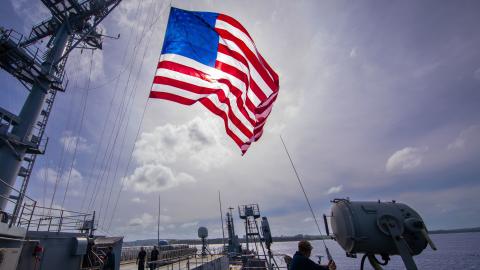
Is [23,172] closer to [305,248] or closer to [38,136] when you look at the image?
[38,136]

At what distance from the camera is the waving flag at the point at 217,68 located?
7383 millimetres

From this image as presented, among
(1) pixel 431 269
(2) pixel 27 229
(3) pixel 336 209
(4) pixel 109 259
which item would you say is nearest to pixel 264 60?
(3) pixel 336 209

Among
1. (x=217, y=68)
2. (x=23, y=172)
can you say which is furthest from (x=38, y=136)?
(x=217, y=68)

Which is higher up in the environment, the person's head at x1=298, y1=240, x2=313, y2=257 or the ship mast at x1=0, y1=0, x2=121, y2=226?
the ship mast at x1=0, y1=0, x2=121, y2=226

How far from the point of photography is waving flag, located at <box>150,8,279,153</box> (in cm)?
738

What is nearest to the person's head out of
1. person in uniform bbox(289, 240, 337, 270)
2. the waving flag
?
person in uniform bbox(289, 240, 337, 270)

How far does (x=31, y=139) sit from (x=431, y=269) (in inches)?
2946

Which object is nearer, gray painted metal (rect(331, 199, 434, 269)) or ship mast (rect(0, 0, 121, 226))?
gray painted metal (rect(331, 199, 434, 269))

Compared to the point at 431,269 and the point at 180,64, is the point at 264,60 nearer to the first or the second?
the point at 180,64

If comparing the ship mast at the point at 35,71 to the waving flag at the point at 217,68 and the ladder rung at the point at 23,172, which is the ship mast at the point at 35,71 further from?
the waving flag at the point at 217,68

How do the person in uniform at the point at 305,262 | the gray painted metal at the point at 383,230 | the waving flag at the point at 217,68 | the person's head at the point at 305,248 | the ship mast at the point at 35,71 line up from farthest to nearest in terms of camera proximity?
the ship mast at the point at 35,71 → the waving flag at the point at 217,68 → the gray painted metal at the point at 383,230 → the person's head at the point at 305,248 → the person in uniform at the point at 305,262

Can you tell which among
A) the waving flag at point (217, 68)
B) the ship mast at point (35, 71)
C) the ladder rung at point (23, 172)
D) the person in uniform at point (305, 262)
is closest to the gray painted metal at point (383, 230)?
the person in uniform at point (305, 262)

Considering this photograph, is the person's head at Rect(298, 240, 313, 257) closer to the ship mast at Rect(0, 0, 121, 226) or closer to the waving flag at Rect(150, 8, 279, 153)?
the waving flag at Rect(150, 8, 279, 153)

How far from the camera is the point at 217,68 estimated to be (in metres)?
8.01
